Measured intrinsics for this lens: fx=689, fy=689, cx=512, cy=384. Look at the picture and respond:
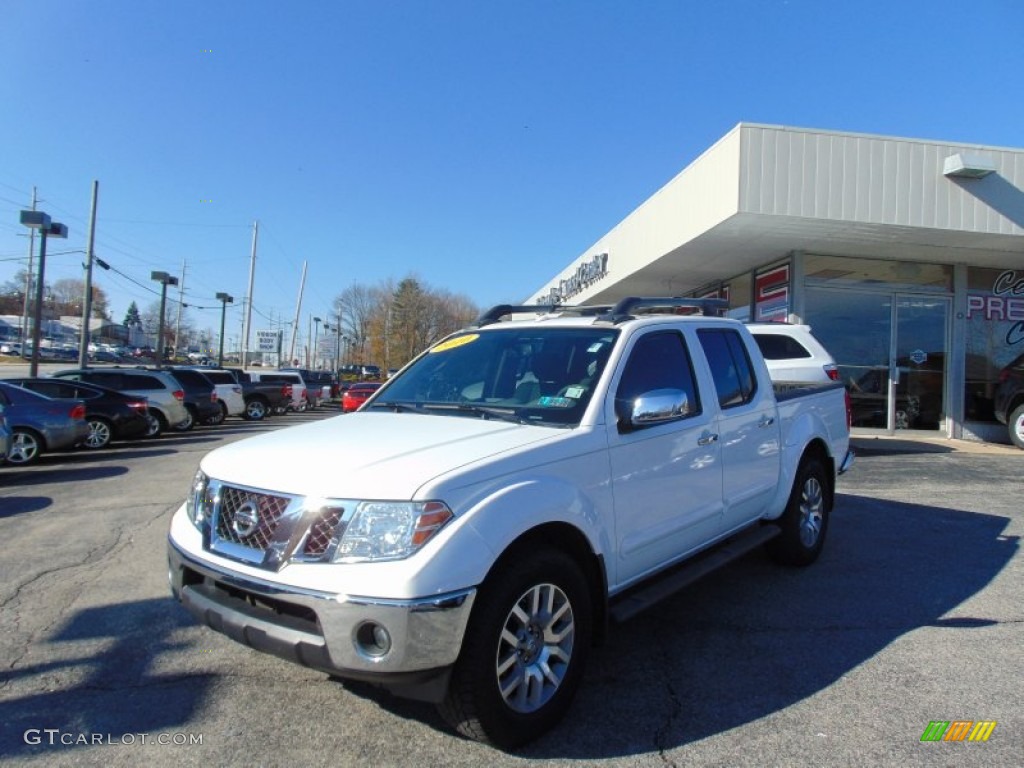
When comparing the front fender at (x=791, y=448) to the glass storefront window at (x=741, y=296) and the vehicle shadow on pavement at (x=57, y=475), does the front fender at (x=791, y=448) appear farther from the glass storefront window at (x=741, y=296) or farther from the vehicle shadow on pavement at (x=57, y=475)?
the glass storefront window at (x=741, y=296)

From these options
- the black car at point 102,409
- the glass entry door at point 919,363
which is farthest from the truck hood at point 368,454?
the glass entry door at point 919,363

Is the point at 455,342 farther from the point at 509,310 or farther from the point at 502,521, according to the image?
the point at 502,521

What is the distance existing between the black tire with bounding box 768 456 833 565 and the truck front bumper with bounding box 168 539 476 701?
3481 millimetres

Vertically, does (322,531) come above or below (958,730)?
above

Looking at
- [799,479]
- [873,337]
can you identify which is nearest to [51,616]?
[799,479]

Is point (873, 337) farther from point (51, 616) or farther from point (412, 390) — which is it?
point (51, 616)

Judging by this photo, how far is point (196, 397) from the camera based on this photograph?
1972 centimetres

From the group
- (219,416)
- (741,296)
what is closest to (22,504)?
(219,416)

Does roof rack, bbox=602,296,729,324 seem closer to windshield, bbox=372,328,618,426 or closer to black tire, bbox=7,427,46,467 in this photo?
windshield, bbox=372,328,618,426

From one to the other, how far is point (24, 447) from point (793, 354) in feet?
42.3

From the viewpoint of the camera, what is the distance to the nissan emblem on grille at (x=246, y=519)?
9.36ft

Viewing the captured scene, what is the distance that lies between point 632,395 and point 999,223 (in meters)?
12.9

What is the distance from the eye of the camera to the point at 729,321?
4.95 m

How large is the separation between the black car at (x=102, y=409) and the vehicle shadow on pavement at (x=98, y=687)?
10.9m
